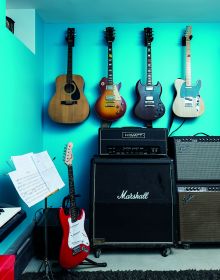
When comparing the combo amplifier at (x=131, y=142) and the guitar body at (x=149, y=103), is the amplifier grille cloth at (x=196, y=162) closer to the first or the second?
the combo amplifier at (x=131, y=142)

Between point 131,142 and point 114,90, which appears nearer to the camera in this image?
point 131,142

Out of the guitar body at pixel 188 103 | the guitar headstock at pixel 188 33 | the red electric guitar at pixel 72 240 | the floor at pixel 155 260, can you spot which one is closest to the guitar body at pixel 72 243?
the red electric guitar at pixel 72 240

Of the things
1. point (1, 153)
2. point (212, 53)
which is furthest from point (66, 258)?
point (212, 53)

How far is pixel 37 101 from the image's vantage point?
9.29 feet

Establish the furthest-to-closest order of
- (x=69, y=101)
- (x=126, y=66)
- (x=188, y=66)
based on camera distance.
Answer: (x=126, y=66) < (x=188, y=66) < (x=69, y=101)

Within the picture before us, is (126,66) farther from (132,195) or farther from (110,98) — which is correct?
(132,195)

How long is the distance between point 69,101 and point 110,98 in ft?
1.15

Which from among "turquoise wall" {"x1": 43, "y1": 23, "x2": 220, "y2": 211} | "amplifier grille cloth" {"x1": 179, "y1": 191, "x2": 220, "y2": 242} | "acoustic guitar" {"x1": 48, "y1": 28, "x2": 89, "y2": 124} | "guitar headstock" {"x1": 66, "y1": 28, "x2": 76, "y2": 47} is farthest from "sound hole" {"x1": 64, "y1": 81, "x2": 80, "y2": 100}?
"amplifier grille cloth" {"x1": 179, "y1": 191, "x2": 220, "y2": 242}

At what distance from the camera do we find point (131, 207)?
2.46 m

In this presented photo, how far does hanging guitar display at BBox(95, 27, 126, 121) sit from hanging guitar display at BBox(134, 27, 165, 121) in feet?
0.48

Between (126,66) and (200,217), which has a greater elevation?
(126,66)

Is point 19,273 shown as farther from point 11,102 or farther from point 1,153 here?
point 11,102

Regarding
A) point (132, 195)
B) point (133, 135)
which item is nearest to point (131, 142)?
point (133, 135)

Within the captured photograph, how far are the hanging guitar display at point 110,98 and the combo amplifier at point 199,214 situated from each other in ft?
2.72
